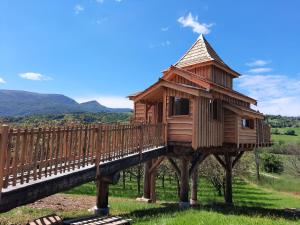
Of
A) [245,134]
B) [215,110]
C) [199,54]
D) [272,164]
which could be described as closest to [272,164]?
[272,164]

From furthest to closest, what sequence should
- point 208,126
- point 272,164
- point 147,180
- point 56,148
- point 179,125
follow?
point 272,164 → point 147,180 → point 208,126 → point 179,125 → point 56,148

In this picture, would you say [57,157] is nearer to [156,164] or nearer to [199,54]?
[156,164]

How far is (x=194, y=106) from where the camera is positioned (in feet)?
53.3

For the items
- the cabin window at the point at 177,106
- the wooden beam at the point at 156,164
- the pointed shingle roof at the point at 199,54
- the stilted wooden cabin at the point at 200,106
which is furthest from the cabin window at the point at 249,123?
the wooden beam at the point at 156,164

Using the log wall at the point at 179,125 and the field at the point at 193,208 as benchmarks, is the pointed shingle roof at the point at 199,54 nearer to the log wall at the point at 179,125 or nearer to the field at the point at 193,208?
the log wall at the point at 179,125

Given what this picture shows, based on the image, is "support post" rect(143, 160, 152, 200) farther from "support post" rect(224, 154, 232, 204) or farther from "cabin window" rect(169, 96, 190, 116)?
"support post" rect(224, 154, 232, 204)

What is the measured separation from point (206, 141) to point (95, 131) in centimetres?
791

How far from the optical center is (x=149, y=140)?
1553 cm

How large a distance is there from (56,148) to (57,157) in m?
0.28

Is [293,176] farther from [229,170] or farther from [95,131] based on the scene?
[95,131]

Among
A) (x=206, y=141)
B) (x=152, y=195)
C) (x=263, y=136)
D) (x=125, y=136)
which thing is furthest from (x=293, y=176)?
(x=125, y=136)

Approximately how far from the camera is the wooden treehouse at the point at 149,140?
25.7ft

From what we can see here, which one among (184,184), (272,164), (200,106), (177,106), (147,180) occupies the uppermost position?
(177,106)

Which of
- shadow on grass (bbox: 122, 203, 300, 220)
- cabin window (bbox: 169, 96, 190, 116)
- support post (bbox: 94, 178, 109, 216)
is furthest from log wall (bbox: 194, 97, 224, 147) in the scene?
support post (bbox: 94, 178, 109, 216)
